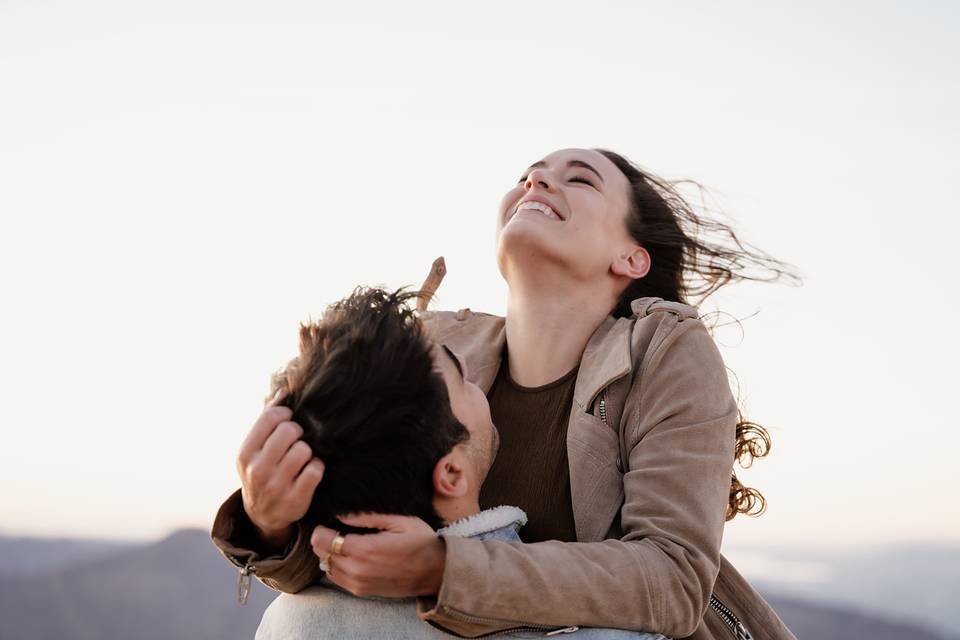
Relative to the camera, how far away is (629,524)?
2.55 m

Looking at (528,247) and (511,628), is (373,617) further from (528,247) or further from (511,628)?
(528,247)

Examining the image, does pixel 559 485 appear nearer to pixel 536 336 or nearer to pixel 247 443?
pixel 536 336

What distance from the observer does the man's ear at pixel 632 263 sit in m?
3.37

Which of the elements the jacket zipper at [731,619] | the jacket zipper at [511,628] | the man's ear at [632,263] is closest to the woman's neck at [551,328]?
the man's ear at [632,263]

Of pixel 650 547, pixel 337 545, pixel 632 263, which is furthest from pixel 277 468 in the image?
pixel 632 263

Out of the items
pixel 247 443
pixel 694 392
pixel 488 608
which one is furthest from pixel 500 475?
pixel 247 443

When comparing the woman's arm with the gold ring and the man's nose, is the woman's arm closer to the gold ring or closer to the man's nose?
the gold ring

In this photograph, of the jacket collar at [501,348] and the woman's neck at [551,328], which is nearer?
the jacket collar at [501,348]

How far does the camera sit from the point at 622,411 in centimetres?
287

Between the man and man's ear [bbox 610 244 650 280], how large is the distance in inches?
45.5

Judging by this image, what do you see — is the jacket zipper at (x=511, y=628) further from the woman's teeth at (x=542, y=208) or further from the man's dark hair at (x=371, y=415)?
the woman's teeth at (x=542, y=208)

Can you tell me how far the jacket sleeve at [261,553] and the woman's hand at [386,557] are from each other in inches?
4.4

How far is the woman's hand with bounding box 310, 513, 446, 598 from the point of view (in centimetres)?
204

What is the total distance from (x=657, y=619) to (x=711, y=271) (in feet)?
5.54
